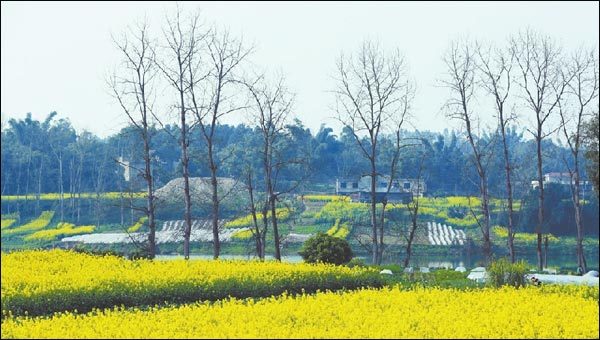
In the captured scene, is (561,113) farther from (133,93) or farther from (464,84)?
(133,93)

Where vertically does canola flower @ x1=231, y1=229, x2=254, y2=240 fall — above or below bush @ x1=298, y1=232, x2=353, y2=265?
below

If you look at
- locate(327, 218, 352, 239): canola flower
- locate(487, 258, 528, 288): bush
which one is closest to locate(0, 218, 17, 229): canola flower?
locate(327, 218, 352, 239): canola flower

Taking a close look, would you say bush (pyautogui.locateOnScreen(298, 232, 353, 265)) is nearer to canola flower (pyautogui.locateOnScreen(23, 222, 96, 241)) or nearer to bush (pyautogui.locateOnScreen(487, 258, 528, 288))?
bush (pyautogui.locateOnScreen(487, 258, 528, 288))

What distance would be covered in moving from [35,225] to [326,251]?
42313mm

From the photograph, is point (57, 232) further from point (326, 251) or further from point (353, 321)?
point (353, 321)

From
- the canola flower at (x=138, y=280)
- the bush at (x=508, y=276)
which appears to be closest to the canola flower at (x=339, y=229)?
the canola flower at (x=138, y=280)

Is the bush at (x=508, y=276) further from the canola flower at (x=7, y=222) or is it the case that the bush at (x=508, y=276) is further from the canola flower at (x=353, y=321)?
the canola flower at (x=7, y=222)

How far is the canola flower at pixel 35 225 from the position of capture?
186 ft

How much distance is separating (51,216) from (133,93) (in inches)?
1527

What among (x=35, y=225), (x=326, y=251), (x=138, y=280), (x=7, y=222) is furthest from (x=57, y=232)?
(x=138, y=280)

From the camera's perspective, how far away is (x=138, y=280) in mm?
15359

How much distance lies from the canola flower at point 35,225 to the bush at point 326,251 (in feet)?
→ 131

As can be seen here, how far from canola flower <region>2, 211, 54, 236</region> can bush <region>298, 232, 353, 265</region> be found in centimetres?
3996

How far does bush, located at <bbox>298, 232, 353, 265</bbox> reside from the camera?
21.1 m
